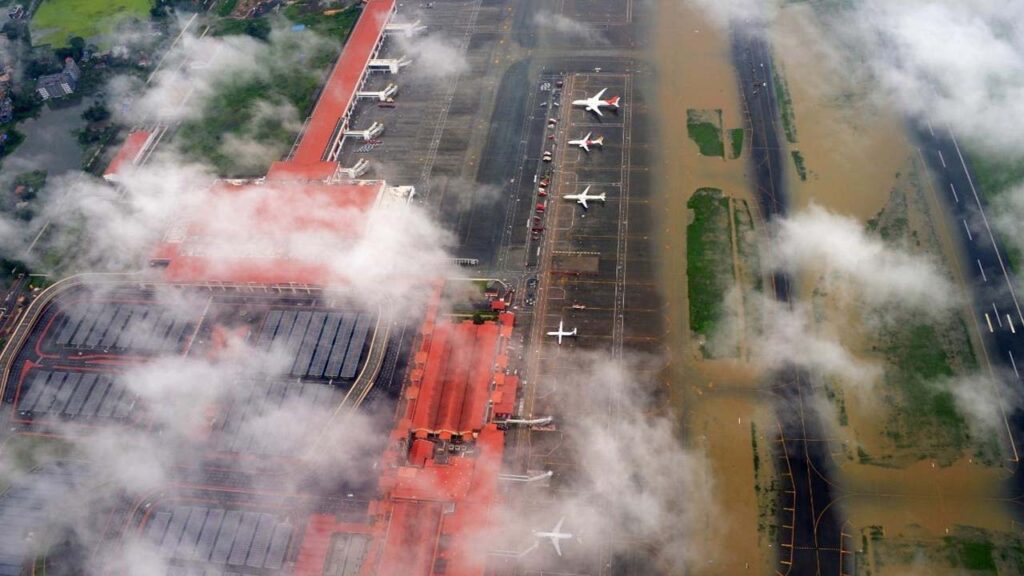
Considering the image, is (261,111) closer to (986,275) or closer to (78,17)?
(78,17)

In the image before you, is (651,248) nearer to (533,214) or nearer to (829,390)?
(533,214)

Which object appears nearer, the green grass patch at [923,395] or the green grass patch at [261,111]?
the green grass patch at [923,395]

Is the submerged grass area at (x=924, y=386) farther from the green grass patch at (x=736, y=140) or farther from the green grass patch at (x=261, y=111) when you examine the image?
the green grass patch at (x=261, y=111)

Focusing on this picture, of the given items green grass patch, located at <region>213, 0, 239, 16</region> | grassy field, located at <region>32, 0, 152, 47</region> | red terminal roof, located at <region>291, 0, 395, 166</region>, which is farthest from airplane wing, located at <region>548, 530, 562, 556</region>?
grassy field, located at <region>32, 0, 152, 47</region>

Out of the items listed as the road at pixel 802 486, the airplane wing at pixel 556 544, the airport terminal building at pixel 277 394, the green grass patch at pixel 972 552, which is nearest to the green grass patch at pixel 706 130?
the road at pixel 802 486

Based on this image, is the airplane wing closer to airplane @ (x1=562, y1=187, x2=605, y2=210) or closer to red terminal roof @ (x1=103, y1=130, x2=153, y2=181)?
airplane @ (x1=562, y1=187, x2=605, y2=210)

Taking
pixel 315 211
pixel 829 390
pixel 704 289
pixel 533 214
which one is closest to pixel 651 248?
pixel 704 289
